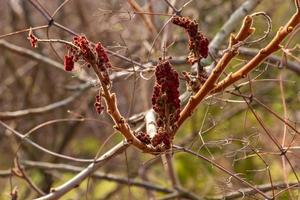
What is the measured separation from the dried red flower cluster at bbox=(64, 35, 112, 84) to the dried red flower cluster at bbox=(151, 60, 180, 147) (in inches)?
3.9

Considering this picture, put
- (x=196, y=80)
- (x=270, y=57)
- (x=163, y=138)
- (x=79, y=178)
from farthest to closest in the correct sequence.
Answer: (x=270, y=57) < (x=79, y=178) < (x=196, y=80) < (x=163, y=138)

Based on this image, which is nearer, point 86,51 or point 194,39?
point 86,51

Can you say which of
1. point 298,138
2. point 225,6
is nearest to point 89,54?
point 298,138

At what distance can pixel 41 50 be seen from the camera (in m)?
3.92

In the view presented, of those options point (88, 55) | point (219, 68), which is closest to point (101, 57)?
point (88, 55)

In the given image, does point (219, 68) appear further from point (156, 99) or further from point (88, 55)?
point (88, 55)

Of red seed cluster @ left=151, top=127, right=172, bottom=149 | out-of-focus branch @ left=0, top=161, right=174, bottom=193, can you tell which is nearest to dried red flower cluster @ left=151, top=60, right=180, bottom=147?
red seed cluster @ left=151, top=127, right=172, bottom=149

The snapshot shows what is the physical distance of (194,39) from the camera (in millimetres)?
1305

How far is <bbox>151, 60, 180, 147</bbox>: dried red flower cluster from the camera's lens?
120 cm

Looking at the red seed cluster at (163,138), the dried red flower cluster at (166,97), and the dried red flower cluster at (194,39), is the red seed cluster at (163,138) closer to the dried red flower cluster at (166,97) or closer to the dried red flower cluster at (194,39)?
the dried red flower cluster at (166,97)

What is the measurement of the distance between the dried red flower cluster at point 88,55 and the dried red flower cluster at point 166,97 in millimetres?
100

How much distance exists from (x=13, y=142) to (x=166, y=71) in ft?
9.93

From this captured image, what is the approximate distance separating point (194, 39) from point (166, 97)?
0.54ft

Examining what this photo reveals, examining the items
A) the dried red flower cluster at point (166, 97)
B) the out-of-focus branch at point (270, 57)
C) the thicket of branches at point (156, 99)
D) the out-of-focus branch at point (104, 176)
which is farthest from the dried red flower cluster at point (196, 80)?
the out-of-focus branch at point (104, 176)
